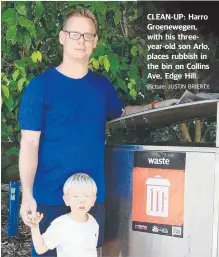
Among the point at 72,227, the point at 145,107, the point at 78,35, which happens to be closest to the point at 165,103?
the point at 145,107

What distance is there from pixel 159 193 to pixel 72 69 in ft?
2.68

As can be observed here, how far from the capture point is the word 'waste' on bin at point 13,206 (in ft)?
9.47

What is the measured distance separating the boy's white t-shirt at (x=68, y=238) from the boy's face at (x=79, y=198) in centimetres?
7

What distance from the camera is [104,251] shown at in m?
2.99

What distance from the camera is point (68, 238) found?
9.23ft

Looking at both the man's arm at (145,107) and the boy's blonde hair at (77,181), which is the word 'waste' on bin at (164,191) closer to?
the man's arm at (145,107)

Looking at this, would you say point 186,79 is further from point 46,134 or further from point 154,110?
point 46,134

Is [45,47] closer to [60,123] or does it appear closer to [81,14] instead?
[81,14]

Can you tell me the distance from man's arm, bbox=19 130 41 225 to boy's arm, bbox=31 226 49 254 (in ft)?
0.19

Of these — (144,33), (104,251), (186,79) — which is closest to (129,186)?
(104,251)

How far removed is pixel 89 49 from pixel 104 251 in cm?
116

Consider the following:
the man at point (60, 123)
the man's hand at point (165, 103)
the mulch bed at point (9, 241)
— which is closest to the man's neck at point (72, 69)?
the man at point (60, 123)

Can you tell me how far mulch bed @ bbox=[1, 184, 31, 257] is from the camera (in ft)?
9.65

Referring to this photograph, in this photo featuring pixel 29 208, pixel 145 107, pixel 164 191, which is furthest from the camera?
pixel 145 107
